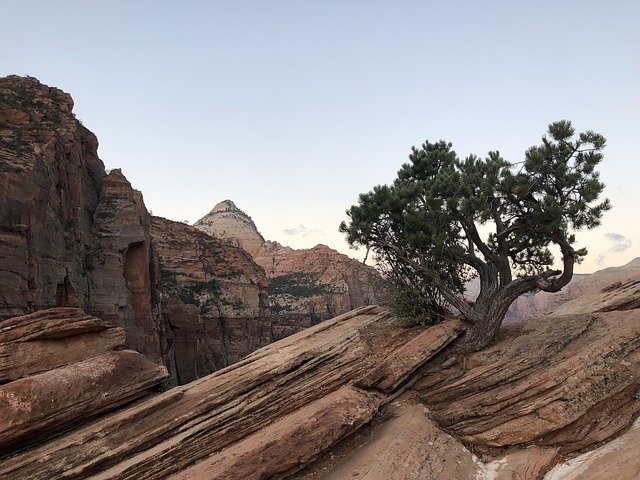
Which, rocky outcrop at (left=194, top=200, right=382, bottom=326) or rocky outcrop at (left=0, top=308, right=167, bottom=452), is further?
rocky outcrop at (left=194, top=200, right=382, bottom=326)

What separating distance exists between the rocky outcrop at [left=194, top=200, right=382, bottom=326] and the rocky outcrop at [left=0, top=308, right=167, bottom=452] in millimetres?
77156

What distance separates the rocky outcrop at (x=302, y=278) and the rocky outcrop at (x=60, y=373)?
77156 millimetres

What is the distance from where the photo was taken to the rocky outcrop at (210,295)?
5784cm

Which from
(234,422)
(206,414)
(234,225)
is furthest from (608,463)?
(234,225)

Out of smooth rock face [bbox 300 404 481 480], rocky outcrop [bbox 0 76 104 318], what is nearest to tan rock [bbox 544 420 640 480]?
smooth rock face [bbox 300 404 481 480]

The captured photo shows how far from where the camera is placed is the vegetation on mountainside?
1383 cm

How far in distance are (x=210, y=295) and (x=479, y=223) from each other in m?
60.2

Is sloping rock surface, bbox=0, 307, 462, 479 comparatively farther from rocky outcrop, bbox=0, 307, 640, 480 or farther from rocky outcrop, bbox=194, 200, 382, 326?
rocky outcrop, bbox=194, 200, 382, 326

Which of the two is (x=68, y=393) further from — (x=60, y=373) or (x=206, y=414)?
(x=206, y=414)

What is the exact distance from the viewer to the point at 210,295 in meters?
68.2

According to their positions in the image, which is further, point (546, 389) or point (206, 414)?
point (206, 414)

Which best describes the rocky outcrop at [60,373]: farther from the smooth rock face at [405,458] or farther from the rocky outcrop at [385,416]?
the smooth rock face at [405,458]

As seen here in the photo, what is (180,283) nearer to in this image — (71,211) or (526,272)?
(71,211)

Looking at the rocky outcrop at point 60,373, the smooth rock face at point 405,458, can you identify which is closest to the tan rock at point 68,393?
the rocky outcrop at point 60,373
